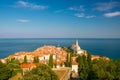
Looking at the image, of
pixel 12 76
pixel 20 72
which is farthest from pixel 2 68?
pixel 20 72

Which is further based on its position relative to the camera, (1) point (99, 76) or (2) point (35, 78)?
(1) point (99, 76)

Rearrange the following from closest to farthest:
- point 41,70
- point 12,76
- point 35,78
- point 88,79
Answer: point 35,78 → point 41,70 → point 88,79 → point 12,76

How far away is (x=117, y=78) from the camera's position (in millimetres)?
18641

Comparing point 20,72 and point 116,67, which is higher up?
point 116,67

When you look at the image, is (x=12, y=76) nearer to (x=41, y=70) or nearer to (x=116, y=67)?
(x=41, y=70)

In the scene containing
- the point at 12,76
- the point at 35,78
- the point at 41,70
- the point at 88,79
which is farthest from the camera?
the point at 12,76

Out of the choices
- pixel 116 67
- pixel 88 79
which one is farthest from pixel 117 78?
pixel 88 79

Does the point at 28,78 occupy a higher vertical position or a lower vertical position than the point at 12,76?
higher

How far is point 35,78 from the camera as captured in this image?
17016mm

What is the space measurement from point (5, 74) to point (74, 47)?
62865mm

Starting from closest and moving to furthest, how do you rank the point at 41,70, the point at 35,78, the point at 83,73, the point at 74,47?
1. the point at 35,78
2. the point at 41,70
3. the point at 83,73
4. the point at 74,47

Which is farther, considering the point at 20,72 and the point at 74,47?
the point at 74,47

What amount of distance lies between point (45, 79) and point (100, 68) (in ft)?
19.5

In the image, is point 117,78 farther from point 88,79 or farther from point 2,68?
point 2,68
